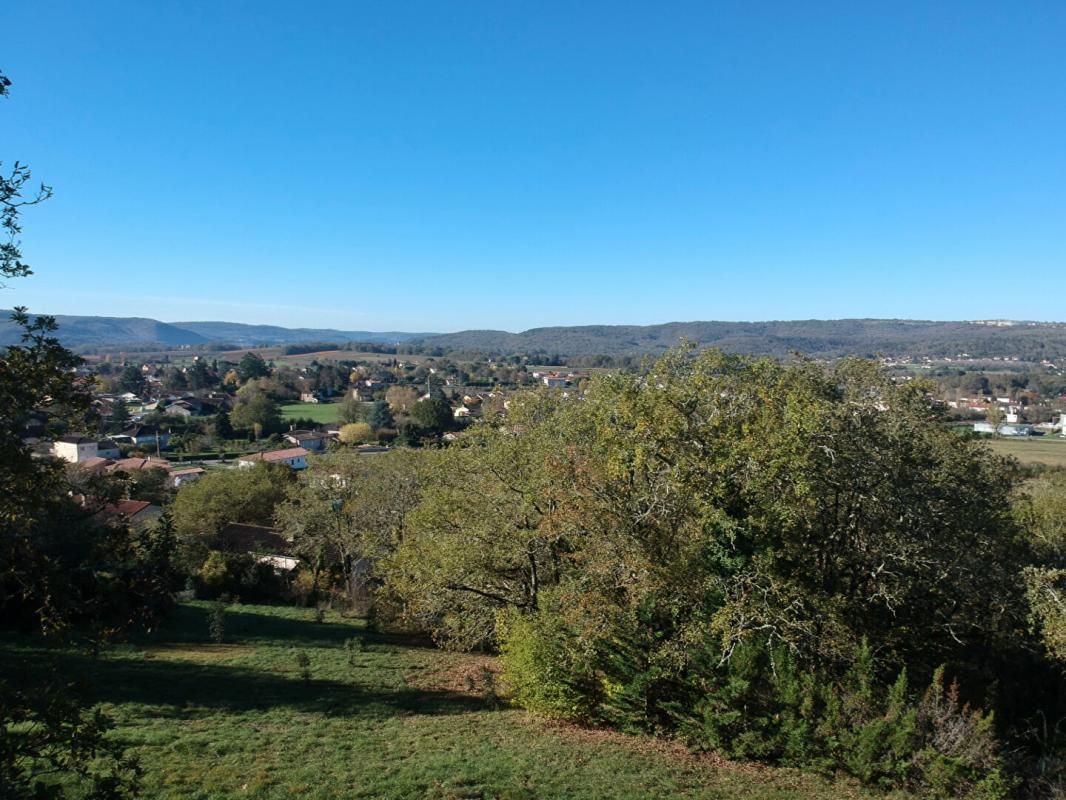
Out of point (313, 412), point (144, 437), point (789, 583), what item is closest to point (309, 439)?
point (144, 437)

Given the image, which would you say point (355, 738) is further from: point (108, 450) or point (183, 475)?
point (108, 450)

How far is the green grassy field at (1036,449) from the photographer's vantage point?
54.3 m

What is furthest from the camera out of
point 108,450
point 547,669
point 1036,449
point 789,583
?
point 1036,449

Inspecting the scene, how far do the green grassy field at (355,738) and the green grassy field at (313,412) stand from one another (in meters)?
72.2

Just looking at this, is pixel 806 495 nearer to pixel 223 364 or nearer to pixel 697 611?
pixel 697 611

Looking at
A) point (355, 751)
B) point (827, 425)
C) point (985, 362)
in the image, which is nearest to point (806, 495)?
point (827, 425)

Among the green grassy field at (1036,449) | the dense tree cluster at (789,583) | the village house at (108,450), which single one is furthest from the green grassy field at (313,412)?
the dense tree cluster at (789,583)

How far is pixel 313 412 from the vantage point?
3792 inches

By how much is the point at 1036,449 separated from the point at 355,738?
73057 millimetres

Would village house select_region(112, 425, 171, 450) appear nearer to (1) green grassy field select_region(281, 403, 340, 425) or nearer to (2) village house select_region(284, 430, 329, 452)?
(2) village house select_region(284, 430, 329, 452)

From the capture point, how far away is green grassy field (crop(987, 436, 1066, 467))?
54300mm

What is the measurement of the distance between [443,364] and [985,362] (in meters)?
126

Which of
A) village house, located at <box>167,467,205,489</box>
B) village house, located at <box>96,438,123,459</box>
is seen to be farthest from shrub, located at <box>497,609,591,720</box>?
village house, located at <box>96,438,123,459</box>

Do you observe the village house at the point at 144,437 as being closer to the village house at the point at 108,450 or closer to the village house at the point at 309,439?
the village house at the point at 108,450
